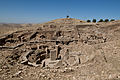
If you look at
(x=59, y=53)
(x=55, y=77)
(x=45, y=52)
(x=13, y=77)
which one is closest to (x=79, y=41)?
(x=59, y=53)

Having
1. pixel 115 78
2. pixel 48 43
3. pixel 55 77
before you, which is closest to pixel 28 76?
pixel 55 77

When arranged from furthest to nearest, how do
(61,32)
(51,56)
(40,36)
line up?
(61,32), (40,36), (51,56)

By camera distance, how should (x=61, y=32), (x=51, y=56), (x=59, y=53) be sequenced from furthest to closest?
1. (x=61, y=32)
2. (x=59, y=53)
3. (x=51, y=56)

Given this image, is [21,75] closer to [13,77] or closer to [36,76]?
[13,77]

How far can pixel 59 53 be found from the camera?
928cm

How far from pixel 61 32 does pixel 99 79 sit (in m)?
13.2

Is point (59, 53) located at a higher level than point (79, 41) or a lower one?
lower

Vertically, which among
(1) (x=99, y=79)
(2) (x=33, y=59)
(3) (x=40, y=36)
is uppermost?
(3) (x=40, y=36)

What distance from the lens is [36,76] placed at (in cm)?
359

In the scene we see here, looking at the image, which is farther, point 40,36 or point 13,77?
point 40,36

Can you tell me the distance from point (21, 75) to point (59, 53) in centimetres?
587

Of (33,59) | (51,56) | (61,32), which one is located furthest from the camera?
(61,32)

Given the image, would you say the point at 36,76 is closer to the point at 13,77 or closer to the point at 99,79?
the point at 13,77

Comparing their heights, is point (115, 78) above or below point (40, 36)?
below
